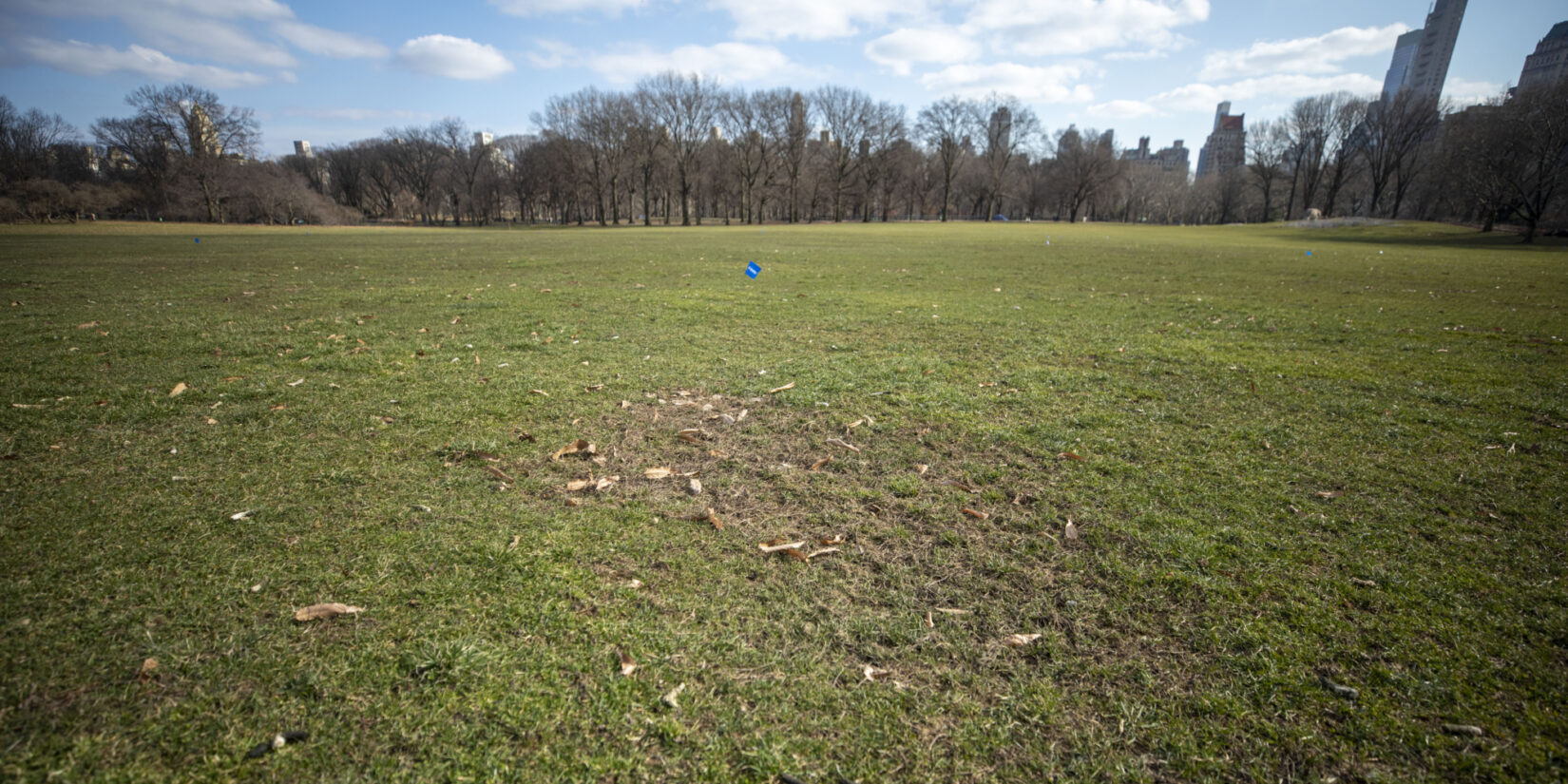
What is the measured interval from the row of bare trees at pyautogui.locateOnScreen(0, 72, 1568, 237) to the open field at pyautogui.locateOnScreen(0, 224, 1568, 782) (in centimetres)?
4868

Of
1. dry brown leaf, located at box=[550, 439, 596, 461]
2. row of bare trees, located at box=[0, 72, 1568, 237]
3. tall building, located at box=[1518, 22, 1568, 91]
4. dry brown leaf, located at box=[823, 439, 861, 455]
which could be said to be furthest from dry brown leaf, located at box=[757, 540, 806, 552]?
tall building, located at box=[1518, 22, 1568, 91]

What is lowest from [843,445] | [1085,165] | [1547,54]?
[843,445]

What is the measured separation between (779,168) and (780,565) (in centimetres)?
7339

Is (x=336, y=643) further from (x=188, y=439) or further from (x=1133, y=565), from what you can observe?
(x=1133, y=565)

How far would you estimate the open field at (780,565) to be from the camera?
2072 millimetres

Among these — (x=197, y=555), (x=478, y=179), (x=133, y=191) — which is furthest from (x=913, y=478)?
(x=478, y=179)

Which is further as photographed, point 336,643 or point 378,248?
point 378,248

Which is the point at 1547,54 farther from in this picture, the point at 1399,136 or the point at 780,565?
the point at 780,565

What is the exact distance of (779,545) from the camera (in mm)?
3219

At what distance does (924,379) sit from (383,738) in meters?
5.14

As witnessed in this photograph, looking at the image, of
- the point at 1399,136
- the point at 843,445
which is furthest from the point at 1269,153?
the point at 843,445

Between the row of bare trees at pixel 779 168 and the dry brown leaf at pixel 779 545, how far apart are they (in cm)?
5193

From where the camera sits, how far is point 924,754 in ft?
6.73

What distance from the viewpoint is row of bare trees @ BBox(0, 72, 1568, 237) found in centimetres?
4309
